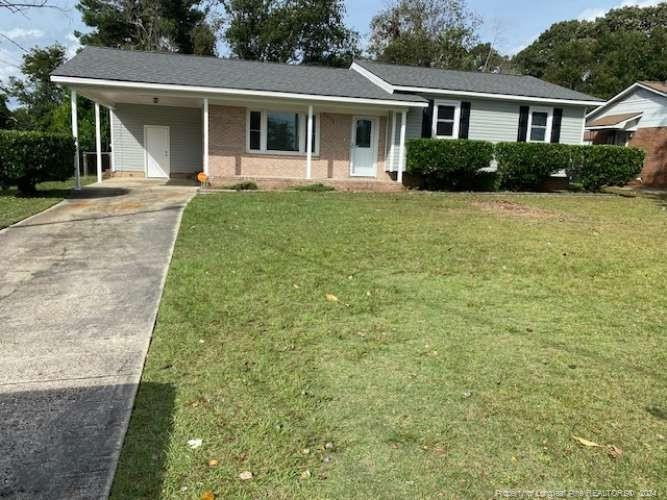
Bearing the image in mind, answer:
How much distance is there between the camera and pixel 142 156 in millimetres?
19000

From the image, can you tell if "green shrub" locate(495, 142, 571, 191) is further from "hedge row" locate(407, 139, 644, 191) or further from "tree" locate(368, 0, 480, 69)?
"tree" locate(368, 0, 480, 69)

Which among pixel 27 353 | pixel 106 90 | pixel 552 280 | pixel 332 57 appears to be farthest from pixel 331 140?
pixel 332 57

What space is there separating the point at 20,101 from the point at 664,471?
51679mm

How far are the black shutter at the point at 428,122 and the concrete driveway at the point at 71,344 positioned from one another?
11576mm

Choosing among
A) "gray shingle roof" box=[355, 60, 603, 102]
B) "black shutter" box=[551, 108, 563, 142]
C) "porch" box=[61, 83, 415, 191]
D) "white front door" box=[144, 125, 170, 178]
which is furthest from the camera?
"black shutter" box=[551, 108, 563, 142]

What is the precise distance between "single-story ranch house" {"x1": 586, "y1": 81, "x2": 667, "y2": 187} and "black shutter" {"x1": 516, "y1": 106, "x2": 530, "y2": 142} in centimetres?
613

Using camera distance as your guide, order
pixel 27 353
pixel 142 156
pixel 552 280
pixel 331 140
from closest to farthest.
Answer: pixel 27 353 < pixel 552 280 < pixel 331 140 < pixel 142 156

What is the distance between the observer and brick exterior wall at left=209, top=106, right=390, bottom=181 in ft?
53.8

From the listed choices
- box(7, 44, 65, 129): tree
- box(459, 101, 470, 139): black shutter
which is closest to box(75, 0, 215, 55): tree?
box(7, 44, 65, 129): tree

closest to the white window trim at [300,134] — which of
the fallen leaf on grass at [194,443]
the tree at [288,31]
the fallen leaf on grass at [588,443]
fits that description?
the fallen leaf on grass at [194,443]

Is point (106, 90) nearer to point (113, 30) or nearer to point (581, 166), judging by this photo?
point (581, 166)

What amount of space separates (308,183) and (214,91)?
3.71 meters

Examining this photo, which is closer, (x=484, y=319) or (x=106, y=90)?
(x=484, y=319)

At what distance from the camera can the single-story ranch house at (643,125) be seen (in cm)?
2430
